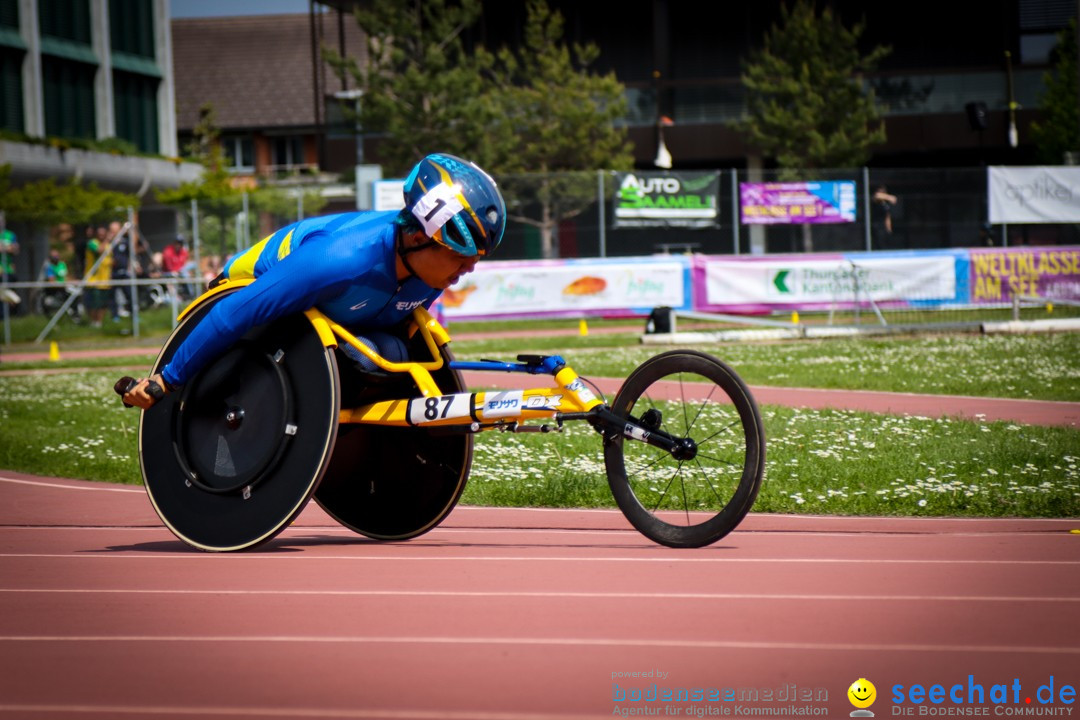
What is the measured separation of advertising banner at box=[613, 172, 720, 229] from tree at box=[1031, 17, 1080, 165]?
16880 millimetres

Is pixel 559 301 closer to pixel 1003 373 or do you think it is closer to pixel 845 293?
pixel 845 293

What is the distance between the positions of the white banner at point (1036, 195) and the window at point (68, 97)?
29.8 m

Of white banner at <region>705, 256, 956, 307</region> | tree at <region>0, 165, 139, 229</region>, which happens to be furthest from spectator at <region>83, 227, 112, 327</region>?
white banner at <region>705, 256, 956, 307</region>

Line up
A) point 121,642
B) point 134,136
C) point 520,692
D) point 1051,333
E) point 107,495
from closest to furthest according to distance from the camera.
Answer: point 520,692
point 121,642
point 107,495
point 1051,333
point 134,136

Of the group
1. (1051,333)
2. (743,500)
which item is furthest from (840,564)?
(1051,333)

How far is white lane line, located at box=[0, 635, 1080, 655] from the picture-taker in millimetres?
4438

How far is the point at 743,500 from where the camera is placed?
19.3 ft

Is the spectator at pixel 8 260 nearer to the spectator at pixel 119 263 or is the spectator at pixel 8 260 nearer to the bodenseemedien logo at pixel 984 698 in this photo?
the spectator at pixel 119 263

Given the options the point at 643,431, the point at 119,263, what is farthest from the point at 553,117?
the point at 643,431

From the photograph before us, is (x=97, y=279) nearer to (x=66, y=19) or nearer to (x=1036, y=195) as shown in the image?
(x=1036, y=195)

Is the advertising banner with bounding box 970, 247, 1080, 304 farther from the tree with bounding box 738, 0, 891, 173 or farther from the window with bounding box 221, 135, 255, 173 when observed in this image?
the window with bounding box 221, 135, 255, 173

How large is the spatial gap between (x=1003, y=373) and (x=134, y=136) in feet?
138

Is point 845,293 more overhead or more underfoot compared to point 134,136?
more underfoot

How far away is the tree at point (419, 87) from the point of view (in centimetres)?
4388
